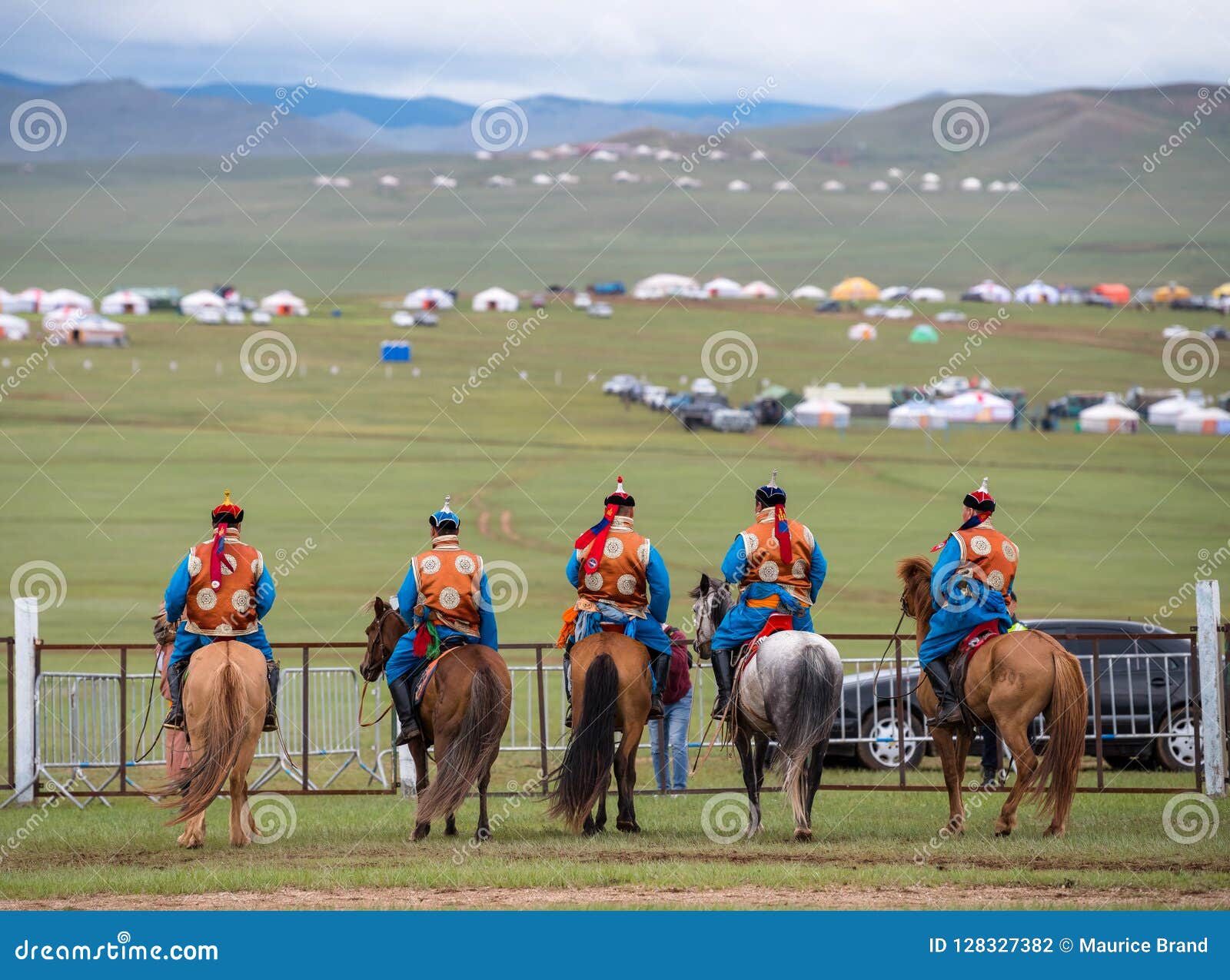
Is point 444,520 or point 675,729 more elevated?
point 444,520

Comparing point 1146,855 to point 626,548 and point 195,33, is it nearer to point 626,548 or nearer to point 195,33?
point 626,548

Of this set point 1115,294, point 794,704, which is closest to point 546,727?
point 794,704

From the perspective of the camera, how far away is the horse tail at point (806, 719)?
10.2 metres

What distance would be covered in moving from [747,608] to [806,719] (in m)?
0.99

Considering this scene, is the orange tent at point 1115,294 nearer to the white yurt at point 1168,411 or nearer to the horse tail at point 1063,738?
the white yurt at point 1168,411

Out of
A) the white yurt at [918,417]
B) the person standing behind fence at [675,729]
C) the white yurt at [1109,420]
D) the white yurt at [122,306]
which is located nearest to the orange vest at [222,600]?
the person standing behind fence at [675,729]

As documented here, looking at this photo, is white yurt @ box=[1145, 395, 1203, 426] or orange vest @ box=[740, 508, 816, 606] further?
white yurt @ box=[1145, 395, 1203, 426]

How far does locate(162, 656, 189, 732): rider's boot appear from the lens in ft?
35.6

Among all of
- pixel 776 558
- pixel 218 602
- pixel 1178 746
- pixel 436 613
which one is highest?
pixel 776 558

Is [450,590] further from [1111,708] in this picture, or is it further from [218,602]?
[1111,708]

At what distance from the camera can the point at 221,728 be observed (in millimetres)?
10344

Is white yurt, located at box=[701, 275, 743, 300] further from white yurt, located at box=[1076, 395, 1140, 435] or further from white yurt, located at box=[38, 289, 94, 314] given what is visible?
white yurt, located at box=[1076, 395, 1140, 435]

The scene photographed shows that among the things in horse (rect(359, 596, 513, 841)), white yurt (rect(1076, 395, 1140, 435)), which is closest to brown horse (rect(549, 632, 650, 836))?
horse (rect(359, 596, 513, 841))

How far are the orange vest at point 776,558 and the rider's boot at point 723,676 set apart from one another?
53 centimetres
